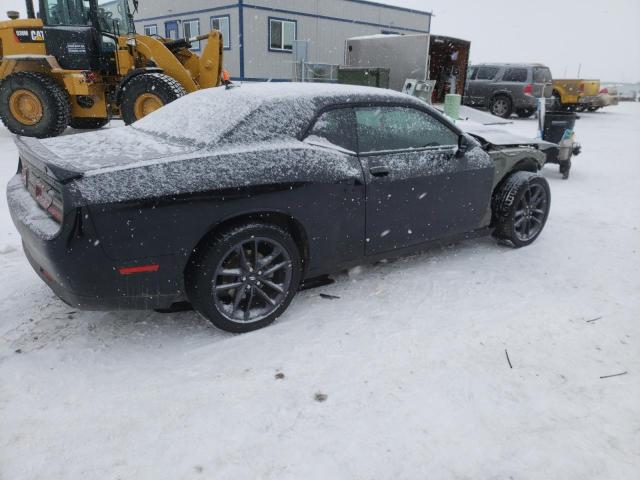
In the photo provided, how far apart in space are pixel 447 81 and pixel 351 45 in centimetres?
389

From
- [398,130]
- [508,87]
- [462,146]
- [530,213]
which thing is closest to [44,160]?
[398,130]

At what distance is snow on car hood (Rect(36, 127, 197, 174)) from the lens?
8.70 ft

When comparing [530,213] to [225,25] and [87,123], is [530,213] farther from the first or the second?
[225,25]

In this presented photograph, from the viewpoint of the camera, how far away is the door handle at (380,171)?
342cm

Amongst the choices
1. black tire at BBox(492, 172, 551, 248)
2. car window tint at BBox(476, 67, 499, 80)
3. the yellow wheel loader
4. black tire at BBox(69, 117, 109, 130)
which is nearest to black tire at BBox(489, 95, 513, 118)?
car window tint at BBox(476, 67, 499, 80)

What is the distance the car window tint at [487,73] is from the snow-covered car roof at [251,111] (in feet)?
51.7

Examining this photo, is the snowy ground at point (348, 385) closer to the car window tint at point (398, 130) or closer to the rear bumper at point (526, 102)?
the car window tint at point (398, 130)

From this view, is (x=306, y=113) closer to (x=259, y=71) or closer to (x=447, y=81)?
(x=447, y=81)

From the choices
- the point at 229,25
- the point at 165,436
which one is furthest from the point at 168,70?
the point at 229,25

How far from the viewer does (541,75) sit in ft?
54.5

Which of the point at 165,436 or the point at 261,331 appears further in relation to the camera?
the point at 261,331

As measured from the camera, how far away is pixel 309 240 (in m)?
3.24

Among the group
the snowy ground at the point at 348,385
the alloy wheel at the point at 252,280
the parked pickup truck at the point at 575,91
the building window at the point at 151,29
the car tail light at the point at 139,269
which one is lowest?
the snowy ground at the point at 348,385

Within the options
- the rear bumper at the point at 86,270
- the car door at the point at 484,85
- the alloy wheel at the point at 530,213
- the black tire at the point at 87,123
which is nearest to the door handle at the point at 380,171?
the rear bumper at the point at 86,270
